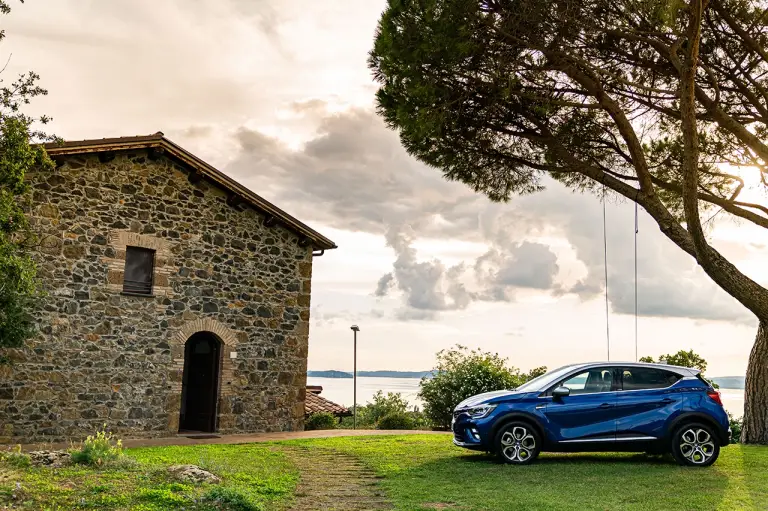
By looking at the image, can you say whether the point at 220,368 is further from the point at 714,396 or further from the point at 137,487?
the point at 714,396

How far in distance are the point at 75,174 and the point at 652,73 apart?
11.8 m

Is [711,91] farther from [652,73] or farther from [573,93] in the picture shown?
[573,93]

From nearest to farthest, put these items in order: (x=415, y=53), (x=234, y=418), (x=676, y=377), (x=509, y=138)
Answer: (x=676, y=377) < (x=415, y=53) < (x=509, y=138) < (x=234, y=418)

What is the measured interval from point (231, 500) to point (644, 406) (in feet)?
21.1

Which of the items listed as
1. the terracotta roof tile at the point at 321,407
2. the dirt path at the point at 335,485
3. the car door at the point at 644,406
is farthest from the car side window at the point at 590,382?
the terracotta roof tile at the point at 321,407

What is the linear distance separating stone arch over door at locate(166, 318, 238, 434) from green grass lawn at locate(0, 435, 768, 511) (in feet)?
11.4

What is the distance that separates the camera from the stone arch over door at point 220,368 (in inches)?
627

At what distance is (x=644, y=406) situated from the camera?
10.9m

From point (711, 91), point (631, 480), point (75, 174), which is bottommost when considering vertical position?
point (631, 480)

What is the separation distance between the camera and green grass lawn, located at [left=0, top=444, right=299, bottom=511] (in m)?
7.10

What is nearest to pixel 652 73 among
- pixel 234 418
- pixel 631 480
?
pixel 631 480

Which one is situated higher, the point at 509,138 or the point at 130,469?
the point at 509,138

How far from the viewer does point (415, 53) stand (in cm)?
1288

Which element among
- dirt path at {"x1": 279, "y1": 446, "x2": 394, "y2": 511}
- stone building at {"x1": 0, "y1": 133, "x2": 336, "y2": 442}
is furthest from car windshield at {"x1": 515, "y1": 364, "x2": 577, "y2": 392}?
stone building at {"x1": 0, "y1": 133, "x2": 336, "y2": 442}
